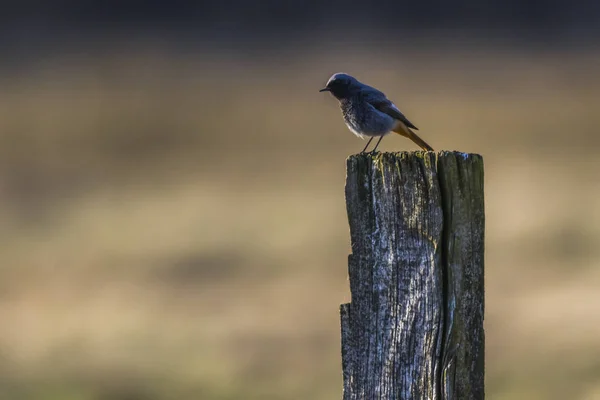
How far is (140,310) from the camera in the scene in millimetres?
12039

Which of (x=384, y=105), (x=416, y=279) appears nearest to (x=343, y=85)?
(x=384, y=105)

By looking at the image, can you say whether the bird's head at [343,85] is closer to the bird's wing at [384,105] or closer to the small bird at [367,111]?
the small bird at [367,111]

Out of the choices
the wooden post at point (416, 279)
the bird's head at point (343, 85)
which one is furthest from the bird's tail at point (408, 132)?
the wooden post at point (416, 279)

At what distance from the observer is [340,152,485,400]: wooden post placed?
355cm

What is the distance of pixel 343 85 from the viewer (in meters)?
7.35

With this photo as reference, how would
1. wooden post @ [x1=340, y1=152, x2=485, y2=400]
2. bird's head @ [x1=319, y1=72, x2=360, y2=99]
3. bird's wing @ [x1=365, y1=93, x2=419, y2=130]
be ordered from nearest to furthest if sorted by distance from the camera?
wooden post @ [x1=340, y1=152, x2=485, y2=400], bird's wing @ [x1=365, y1=93, x2=419, y2=130], bird's head @ [x1=319, y1=72, x2=360, y2=99]

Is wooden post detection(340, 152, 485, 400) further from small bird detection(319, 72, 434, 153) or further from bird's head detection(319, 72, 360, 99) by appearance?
bird's head detection(319, 72, 360, 99)

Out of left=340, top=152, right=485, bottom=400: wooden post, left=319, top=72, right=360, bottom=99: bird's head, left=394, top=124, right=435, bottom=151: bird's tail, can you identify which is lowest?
left=340, top=152, right=485, bottom=400: wooden post

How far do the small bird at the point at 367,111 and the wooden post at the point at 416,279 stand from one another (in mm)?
3441

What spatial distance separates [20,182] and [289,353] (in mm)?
10065

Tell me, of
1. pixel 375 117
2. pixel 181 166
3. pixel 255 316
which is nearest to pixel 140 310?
pixel 255 316

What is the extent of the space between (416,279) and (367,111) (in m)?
3.70

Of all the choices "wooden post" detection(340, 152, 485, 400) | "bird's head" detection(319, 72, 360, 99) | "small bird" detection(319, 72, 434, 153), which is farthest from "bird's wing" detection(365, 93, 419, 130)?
"wooden post" detection(340, 152, 485, 400)

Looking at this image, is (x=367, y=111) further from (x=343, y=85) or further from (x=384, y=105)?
(x=343, y=85)
